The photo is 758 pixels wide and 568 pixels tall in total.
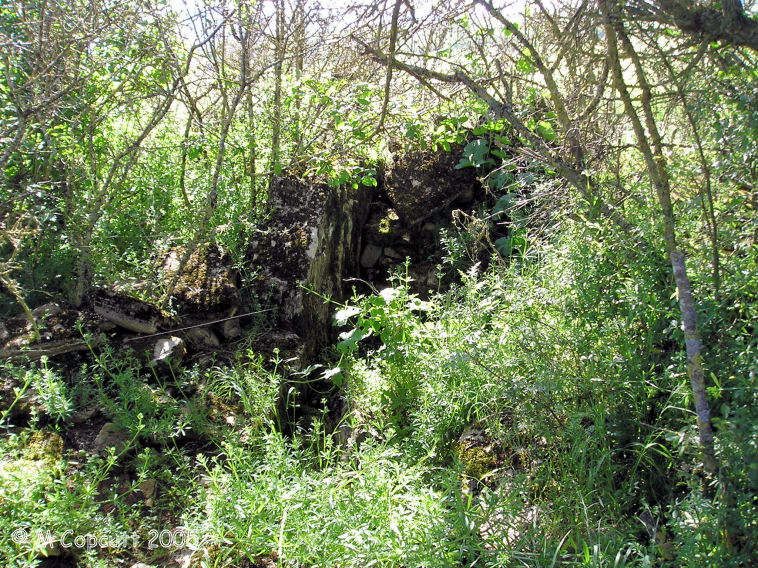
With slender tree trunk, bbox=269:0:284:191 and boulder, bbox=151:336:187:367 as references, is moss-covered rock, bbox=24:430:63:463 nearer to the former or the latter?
boulder, bbox=151:336:187:367

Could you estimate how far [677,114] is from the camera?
3.12m

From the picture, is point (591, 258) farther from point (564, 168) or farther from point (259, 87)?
point (259, 87)

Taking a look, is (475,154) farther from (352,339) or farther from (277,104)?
(352,339)

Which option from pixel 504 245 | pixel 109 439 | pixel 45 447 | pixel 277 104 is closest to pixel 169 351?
pixel 109 439

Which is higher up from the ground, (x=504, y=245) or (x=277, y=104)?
(x=277, y=104)

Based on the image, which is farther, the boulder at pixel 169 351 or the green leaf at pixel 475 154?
the green leaf at pixel 475 154

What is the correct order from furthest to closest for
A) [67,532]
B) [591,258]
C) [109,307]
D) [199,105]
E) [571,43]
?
1. [199,105]
2. [109,307]
3. [571,43]
4. [591,258]
5. [67,532]

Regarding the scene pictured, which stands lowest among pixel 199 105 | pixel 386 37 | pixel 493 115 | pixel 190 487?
pixel 190 487

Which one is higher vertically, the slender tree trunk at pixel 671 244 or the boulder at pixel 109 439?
the slender tree trunk at pixel 671 244

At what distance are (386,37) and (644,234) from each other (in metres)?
1.80

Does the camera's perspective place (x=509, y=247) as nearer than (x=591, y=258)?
No

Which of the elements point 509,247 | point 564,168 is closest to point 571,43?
point 564,168

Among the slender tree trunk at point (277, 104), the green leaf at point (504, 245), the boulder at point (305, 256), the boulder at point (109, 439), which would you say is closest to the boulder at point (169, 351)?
the boulder at point (109, 439)

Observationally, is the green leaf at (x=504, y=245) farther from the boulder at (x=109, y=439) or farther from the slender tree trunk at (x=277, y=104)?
the boulder at (x=109, y=439)
